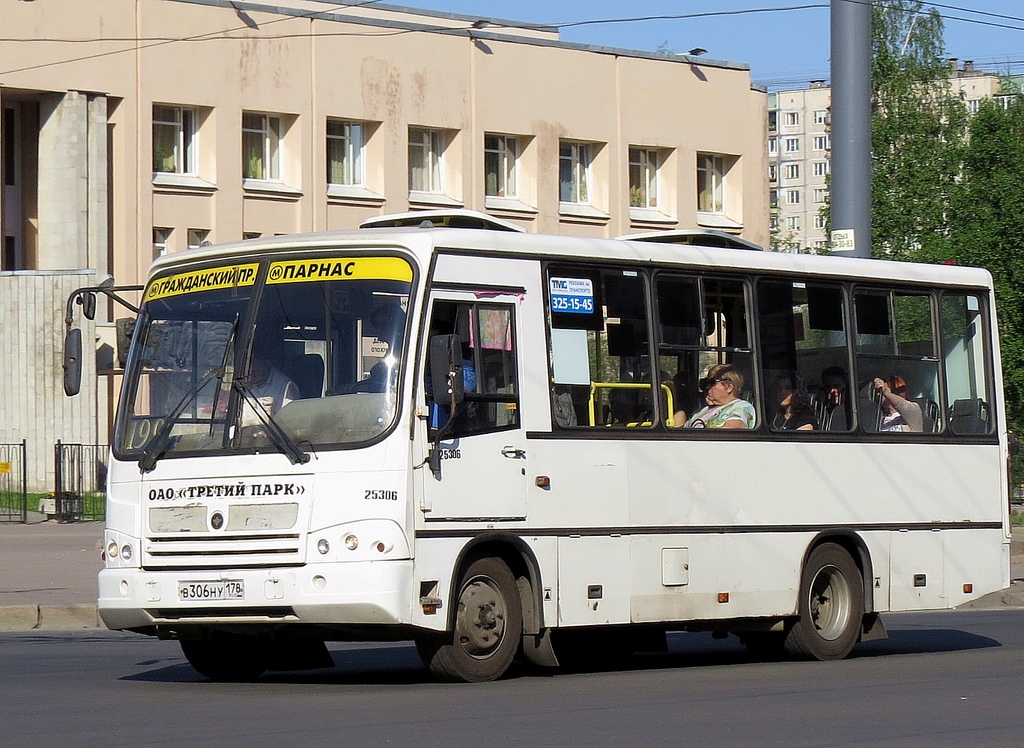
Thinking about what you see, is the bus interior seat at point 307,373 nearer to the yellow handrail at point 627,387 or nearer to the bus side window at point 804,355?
the yellow handrail at point 627,387

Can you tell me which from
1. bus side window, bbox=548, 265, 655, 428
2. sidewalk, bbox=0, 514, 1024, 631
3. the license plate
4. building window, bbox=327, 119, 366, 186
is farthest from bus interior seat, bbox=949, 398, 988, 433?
building window, bbox=327, 119, 366, 186

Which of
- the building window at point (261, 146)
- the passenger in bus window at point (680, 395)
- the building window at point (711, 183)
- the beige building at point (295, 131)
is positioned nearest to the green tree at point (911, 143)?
the building window at point (711, 183)

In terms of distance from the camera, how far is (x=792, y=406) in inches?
588

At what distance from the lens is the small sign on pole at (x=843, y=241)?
19.9 meters

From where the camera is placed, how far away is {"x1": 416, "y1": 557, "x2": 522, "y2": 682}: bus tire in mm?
12336

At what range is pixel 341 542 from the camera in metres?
11.9

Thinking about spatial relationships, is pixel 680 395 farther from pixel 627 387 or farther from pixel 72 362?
pixel 72 362

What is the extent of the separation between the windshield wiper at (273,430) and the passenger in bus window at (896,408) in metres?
5.39

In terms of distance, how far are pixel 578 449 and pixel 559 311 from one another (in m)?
0.91

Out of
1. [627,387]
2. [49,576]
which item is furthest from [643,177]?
[627,387]

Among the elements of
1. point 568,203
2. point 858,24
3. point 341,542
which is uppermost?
point 568,203

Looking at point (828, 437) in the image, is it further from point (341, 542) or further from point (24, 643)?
point (24, 643)

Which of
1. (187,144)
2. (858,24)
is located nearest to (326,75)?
(187,144)

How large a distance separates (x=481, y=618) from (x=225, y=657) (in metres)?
2.00
